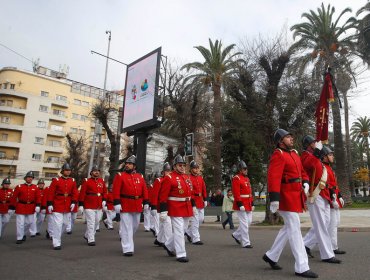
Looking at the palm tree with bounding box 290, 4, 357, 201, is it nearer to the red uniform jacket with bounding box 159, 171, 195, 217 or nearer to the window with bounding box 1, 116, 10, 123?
the red uniform jacket with bounding box 159, 171, 195, 217

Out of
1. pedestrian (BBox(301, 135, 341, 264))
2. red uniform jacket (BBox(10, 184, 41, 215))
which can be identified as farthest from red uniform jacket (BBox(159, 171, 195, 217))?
red uniform jacket (BBox(10, 184, 41, 215))

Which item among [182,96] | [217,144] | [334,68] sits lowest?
[217,144]

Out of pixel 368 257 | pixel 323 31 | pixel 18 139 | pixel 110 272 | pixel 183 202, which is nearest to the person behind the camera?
pixel 110 272

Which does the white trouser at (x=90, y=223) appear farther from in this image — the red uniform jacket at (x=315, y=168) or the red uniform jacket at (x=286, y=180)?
the red uniform jacket at (x=315, y=168)

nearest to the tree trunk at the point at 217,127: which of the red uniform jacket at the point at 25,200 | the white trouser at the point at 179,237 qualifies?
the red uniform jacket at the point at 25,200

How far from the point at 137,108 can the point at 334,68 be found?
12.5m

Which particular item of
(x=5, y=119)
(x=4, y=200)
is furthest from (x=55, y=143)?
(x=4, y=200)

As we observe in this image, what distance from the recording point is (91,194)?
1105 centimetres

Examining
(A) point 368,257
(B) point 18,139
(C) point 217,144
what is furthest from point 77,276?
(B) point 18,139

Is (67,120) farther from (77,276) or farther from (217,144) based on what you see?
(77,276)

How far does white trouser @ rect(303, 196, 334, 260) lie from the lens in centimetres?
684

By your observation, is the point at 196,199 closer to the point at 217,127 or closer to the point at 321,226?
the point at 321,226

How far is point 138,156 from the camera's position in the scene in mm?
20312

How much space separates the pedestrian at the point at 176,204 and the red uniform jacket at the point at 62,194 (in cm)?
366
